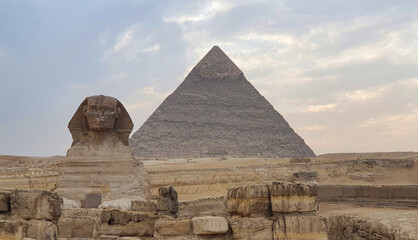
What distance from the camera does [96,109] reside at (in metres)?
10.5

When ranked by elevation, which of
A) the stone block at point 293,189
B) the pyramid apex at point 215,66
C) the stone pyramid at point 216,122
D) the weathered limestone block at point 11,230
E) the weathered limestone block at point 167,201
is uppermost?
the pyramid apex at point 215,66

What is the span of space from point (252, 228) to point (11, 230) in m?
1.60

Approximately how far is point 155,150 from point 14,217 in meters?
137

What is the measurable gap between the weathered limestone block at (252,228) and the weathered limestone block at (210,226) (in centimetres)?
6

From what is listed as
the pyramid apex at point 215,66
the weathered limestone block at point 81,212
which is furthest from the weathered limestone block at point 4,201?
the pyramid apex at point 215,66

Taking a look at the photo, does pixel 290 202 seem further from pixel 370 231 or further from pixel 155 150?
pixel 155 150

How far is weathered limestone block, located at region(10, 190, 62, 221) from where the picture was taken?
369 centimetres

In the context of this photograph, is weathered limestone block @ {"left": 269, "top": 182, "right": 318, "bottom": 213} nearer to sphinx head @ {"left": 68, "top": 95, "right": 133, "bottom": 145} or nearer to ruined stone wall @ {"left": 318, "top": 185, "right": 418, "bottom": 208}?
ruined stone wall @ {"left": 318, "top": 185, "right": 418, "bottom": 208}

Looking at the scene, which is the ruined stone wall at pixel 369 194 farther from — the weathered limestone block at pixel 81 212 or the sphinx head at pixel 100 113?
the weathered limestone block at pixel 81 212

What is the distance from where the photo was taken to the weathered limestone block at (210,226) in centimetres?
387

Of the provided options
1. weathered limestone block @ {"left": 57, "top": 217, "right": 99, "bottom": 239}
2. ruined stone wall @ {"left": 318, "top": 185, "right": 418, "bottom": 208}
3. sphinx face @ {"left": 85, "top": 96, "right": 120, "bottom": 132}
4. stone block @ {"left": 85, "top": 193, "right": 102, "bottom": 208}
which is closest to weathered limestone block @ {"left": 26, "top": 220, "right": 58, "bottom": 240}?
weathered limestone block @ {"left": 57, "top": 217, "right": 99, "bottom": 239}

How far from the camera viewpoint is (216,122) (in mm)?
156875

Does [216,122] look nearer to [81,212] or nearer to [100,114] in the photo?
[100,114]

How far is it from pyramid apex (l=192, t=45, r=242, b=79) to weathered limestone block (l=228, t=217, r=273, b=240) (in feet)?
522
